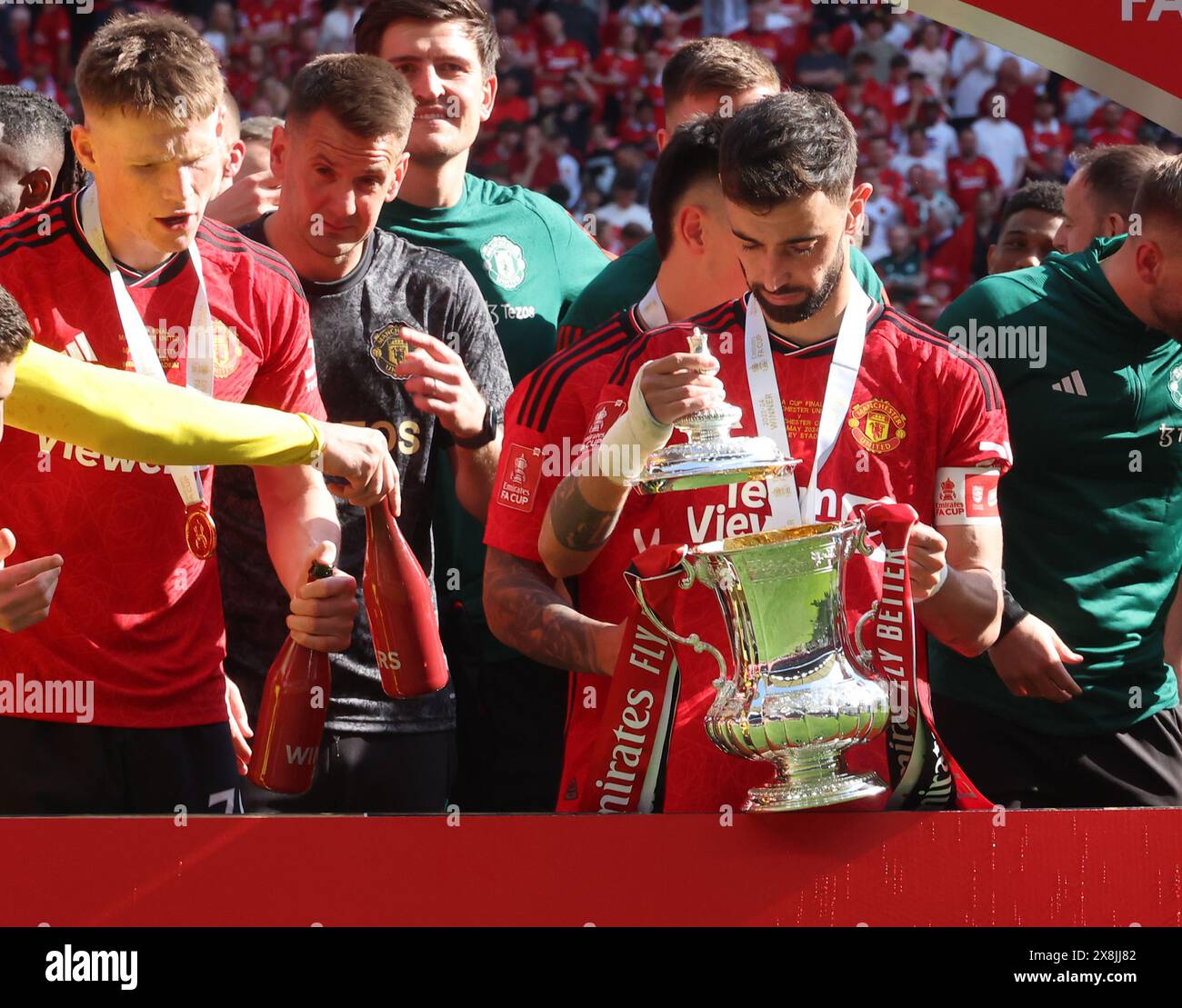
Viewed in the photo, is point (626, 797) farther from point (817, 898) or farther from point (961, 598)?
point (961, 598)

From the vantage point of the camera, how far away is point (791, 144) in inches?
109

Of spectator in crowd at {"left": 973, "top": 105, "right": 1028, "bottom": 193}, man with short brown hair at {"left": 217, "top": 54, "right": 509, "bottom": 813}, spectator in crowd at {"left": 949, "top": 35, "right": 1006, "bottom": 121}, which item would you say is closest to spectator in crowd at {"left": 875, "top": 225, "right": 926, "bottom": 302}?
spectator in crowd at {"left": 973, "top": 105, "right": 1028, "bottom": 193}

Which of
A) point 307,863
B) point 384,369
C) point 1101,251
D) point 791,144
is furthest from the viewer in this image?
point 1101,251

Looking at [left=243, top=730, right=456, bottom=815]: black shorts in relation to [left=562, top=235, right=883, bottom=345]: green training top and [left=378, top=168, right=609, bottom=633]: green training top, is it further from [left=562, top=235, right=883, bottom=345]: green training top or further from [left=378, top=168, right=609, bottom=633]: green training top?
[left=562, top=235, right=883, bottom=345]: green training top

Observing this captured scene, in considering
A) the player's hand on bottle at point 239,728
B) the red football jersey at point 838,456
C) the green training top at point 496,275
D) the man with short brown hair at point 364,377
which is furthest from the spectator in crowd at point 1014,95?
the player's hand on bottle at point 239,728

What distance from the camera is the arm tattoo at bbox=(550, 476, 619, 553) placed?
2.84m

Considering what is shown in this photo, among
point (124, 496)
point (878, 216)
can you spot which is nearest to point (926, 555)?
point (124, 496)

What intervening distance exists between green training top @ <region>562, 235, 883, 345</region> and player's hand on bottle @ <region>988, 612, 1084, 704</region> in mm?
871

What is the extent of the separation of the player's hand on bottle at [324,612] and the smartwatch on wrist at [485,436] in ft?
1.82

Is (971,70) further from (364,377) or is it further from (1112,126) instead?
(364,377)

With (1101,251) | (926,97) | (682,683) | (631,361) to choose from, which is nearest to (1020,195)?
(1101,251)

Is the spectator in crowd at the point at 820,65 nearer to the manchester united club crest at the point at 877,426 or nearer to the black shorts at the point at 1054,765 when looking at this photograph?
the black shorts at the point at 1054,765
